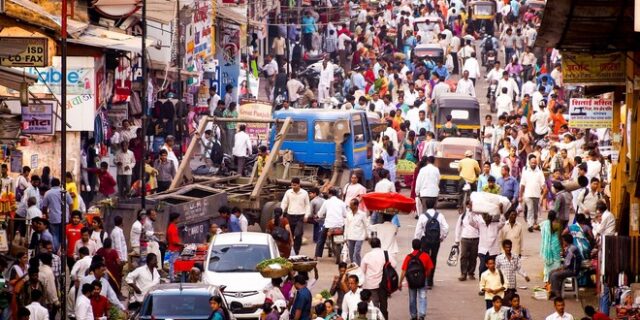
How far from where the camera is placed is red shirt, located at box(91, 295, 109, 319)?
24312 millimetres

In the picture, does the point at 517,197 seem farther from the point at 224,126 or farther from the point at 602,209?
the point at 224,126

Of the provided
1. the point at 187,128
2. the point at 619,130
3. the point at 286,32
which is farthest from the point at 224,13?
the point at 619,130

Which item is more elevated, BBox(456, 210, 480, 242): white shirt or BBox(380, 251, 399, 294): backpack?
BBox(456, 210, 480, 242): white shirt

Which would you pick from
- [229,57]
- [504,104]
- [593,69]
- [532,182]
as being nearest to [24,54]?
[593,69]

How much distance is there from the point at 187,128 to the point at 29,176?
1156 centimetres

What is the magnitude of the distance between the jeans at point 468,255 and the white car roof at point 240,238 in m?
3.56

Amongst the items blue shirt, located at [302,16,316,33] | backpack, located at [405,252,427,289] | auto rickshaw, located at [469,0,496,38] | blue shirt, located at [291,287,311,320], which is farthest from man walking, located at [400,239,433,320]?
auto rickshaw, located at [469,0,496,38]

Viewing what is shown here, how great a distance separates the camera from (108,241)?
86.2ft

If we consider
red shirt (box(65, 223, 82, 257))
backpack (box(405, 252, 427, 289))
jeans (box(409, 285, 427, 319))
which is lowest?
jeans (box(409, 285, 427, 319))

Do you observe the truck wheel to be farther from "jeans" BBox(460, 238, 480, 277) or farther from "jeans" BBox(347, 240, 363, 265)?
"jeans" BBox(460, 238, 480, 277)

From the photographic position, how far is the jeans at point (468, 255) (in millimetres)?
29047

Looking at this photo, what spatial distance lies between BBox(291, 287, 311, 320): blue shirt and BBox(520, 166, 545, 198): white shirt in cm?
1142

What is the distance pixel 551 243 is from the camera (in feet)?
91.0

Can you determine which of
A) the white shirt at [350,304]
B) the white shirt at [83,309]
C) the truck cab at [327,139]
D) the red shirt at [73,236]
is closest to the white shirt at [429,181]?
the truck cab at [327,139]
